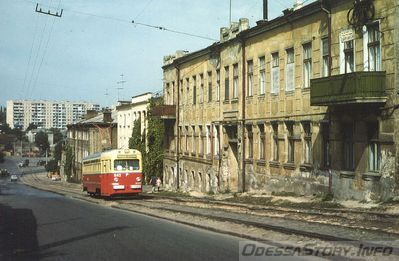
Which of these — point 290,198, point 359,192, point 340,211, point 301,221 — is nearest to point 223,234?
point 301,221

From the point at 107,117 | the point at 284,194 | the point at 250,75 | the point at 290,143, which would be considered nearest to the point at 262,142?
the point at 290,143

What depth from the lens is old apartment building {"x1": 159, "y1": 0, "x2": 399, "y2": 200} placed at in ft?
71.7

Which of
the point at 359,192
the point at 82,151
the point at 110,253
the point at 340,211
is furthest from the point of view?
the point at 82,151

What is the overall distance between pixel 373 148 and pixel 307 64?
6814 millimetres

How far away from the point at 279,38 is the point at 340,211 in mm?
14163

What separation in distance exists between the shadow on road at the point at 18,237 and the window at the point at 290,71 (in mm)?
14870

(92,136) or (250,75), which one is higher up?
(250,75)

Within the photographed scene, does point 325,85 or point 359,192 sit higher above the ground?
point 325,85

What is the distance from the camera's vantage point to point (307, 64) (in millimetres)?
27953

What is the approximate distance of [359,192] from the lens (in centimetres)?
2308

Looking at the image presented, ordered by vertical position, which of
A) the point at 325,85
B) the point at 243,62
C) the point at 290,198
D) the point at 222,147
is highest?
the point at 243,62

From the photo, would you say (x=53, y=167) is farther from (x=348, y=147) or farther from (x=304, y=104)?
(x=348, y=147)

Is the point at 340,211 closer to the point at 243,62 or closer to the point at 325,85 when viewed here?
the point at 325,85

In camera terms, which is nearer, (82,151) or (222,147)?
(222,147)
